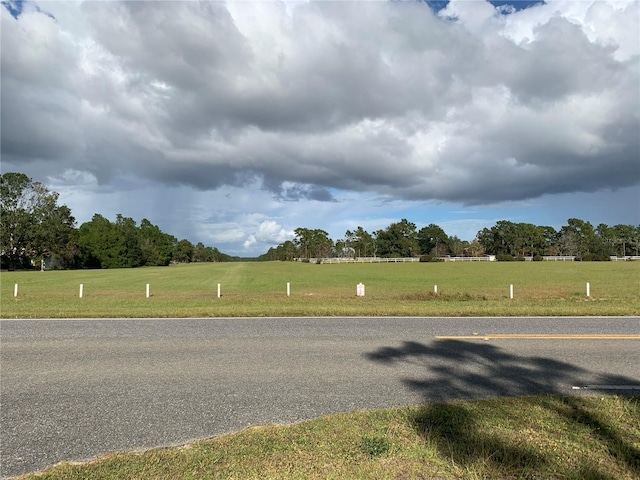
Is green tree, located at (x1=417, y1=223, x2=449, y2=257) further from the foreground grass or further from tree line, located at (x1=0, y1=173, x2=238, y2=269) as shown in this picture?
the foreground grass

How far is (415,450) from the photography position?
11.9ft

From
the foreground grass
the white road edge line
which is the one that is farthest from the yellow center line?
the foreground grass

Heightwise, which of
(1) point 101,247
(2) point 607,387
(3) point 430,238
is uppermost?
(3) point 430,238

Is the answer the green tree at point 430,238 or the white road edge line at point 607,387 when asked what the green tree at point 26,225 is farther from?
the green tree at point 430,238

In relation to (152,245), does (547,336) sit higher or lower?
lower

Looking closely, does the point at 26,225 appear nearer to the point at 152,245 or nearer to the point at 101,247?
the point at 101,247

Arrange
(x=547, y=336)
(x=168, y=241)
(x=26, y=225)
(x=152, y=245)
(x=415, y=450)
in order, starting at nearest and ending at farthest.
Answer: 1. (x=415, y=450)
2. (x=547, y=336)
3. (x=26, y=225)
4. (x=152, y=245)
5. (x=168, y=241)

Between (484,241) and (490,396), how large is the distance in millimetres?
185555

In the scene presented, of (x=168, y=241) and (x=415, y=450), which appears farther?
(x=168, y=241)

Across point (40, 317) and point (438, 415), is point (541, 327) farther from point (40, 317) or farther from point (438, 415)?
point (40, 317)

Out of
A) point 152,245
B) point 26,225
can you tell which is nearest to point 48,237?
point 26,225

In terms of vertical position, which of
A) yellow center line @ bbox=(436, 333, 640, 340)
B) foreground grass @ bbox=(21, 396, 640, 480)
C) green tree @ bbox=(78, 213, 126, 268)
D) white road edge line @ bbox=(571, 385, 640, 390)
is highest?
green tree @ bbox=(78, 213, 126, 268)

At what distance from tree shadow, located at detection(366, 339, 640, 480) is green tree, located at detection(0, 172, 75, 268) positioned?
3516 inches

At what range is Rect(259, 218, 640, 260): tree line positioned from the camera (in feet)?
532
